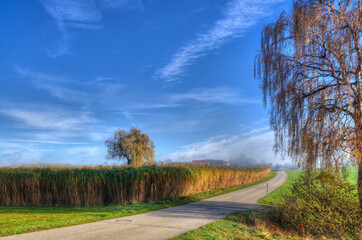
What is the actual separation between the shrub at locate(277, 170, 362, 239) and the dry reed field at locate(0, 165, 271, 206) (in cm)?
630

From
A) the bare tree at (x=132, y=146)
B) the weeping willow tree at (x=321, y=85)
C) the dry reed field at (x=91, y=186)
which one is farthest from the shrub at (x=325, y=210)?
the bare tree at (x=132, y=146)

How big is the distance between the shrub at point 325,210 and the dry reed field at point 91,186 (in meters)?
6.30

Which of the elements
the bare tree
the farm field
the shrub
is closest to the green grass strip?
the farm field

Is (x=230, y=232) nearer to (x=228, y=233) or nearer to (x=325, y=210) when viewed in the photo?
(x=228, y=233)

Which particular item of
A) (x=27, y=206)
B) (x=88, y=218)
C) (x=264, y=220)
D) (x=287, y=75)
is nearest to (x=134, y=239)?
(x=88, y=218)

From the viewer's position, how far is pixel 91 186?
13906mm

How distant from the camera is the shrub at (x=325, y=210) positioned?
9.66m

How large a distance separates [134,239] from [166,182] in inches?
304

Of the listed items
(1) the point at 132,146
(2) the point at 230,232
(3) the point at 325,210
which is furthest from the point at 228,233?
(1) the point at 132,146

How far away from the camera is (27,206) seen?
14438mm

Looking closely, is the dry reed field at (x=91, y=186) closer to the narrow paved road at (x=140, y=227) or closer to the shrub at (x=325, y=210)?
the narrow paved road at (x=140, y=227)

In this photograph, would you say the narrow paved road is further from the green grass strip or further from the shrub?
the shrub

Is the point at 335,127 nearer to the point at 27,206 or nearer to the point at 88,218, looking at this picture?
the point at 88,218

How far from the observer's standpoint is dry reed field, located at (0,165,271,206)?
1384cm
